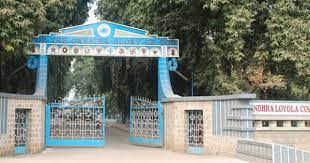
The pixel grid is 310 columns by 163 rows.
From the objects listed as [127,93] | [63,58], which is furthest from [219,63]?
[127,93]

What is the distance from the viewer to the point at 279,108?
13648mm

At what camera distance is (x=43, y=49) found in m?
17.5

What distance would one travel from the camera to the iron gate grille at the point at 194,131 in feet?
51.1

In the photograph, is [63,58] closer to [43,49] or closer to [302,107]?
[43,49]

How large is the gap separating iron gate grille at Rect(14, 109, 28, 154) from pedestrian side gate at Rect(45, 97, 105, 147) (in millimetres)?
1647

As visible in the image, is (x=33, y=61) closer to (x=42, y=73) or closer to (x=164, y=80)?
(x=42, y=73)

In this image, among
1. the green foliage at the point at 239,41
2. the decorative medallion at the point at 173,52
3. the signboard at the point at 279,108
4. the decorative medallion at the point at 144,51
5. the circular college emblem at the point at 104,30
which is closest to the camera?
the signboard at the point at 279,108

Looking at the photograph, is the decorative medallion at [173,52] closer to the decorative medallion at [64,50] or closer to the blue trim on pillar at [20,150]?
the decorative medallion at [64,50]

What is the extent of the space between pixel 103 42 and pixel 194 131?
→ 4.97 m

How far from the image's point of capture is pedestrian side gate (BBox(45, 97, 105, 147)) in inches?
677

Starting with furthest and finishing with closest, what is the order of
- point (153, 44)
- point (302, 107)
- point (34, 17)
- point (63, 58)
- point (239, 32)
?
1. point (63, 58)
2. point (153, 44)
3. point (239, 32)
4. point (34, 17)
5. point (302, 107)

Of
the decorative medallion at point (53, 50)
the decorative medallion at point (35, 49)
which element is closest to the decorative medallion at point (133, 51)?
the decorative medallion at point (53, 50)

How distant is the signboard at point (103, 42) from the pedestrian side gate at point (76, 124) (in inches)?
75.2

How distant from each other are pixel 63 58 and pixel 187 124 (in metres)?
8.86
